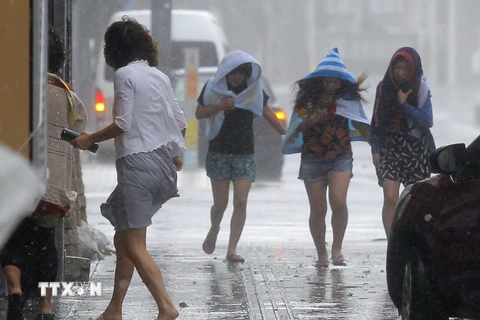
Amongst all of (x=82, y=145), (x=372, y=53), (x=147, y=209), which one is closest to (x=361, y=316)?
(x=147, y=209)

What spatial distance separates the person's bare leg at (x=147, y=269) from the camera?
664cm

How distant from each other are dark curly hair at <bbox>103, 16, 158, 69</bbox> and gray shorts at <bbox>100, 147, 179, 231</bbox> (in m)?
0.54

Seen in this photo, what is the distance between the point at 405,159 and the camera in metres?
9.35

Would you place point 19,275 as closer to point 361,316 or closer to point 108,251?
point 361,316

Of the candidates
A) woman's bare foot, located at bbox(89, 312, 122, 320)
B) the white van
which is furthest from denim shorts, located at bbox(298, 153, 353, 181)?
the white van

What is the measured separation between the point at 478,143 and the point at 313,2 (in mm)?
57477

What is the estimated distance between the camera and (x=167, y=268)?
9328 mm

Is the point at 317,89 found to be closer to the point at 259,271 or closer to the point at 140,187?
the point at 259,271

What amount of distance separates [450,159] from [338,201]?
3944mm

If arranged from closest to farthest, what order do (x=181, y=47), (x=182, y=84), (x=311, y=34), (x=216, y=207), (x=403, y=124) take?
(x=403, y=124) < (x=216, y=207) < (x=182, y=84) < (x=181, y=47) < (x=311, y=34)

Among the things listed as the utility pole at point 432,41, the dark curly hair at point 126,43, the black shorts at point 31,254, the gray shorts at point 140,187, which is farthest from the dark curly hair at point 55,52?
the utility pole at point 432,41

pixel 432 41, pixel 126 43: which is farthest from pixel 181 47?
pixel 432 41

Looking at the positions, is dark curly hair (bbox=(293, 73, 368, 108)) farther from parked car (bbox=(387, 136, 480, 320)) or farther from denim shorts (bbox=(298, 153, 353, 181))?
parked car (bbox=(387, 136, 480, 320))

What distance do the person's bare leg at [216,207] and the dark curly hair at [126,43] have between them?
302 cm
